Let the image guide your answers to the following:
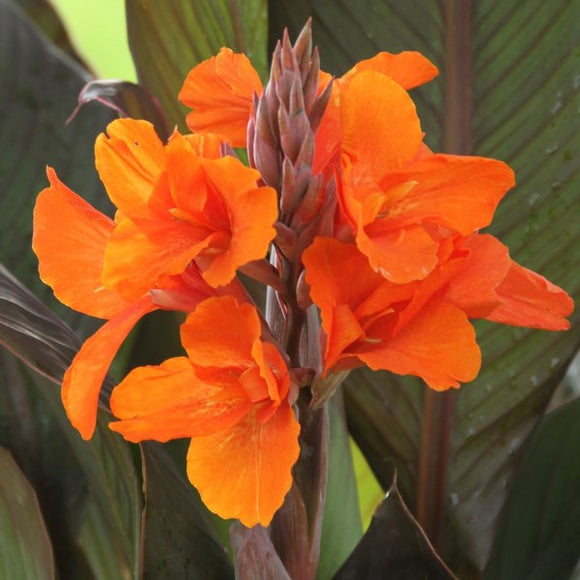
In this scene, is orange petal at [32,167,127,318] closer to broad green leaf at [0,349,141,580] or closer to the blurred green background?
broad green leaf at [0,349,141,580]

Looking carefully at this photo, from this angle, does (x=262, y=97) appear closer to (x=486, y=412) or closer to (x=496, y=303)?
(x=496, y=303)

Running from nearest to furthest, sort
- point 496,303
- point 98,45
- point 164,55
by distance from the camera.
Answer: point 496,303, point 164,55, point 98,45

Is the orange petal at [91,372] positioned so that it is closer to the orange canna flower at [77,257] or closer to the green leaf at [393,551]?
the orange canna flower at [77,257]

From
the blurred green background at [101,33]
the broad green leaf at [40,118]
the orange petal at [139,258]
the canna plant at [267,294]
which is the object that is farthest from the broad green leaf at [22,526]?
the blurred green background at [101,33]

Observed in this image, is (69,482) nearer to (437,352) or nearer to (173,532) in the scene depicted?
(173,532)

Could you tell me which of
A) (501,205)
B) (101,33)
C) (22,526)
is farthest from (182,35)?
(101,33)

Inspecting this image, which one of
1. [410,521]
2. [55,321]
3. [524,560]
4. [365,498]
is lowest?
[365,498]

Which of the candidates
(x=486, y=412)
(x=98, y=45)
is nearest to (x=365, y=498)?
(x=486, y=412)
